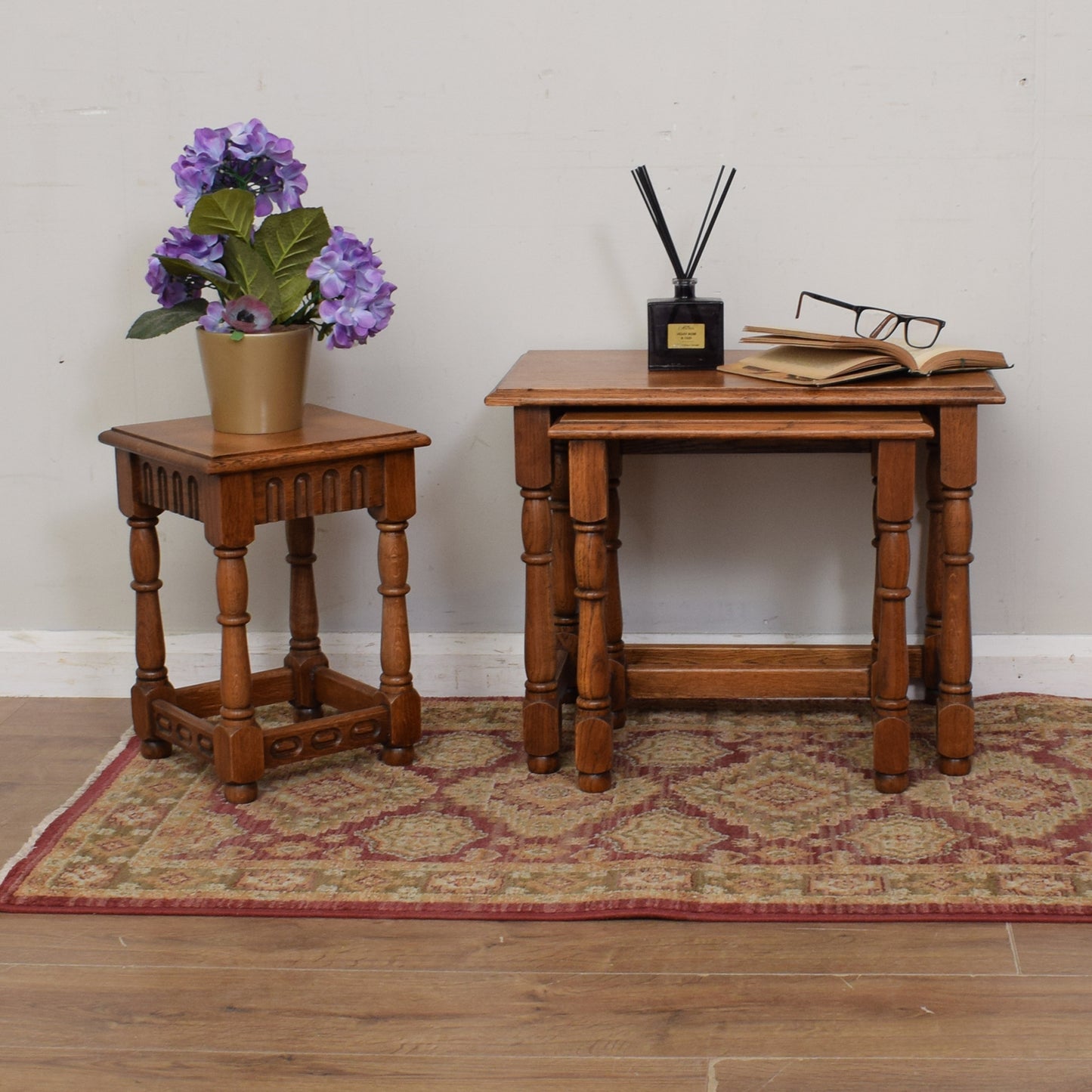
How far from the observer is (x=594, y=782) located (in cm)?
245

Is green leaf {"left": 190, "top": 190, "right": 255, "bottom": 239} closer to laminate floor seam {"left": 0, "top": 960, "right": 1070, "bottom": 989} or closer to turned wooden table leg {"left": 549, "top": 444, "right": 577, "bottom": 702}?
turned wooden table leg {"left": 549, "top": 444, "right": 577, "bottom": 702}

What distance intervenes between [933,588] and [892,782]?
49 centimetres

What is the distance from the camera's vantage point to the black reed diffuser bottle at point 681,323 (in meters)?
2.51

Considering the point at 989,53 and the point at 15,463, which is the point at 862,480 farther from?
the point at 15,463

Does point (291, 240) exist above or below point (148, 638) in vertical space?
above

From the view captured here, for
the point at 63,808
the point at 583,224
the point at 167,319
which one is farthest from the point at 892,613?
the point at 63,808

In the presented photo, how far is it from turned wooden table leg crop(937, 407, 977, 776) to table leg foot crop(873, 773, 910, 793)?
0.38 ft

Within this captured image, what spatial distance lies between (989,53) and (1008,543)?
0.95 metres

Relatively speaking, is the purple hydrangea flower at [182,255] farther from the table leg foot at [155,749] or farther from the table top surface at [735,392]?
the table leg foot at [155,749]

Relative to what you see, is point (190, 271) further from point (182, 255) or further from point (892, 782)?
point (892, 782)

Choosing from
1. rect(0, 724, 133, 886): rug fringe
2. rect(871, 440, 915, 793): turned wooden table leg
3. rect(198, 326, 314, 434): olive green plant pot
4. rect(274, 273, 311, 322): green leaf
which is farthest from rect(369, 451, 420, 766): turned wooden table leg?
rect(871, 440, 915, 793): turned wooden table leg

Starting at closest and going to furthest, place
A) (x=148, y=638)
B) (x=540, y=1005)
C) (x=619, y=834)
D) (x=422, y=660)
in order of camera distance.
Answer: (x=540, y=1005) → (x=619, y=834) → (x=148, y=638) → (x=422, y=660)

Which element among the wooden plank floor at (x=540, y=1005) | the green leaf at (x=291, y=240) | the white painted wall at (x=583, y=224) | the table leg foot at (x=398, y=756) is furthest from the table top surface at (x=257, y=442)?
the wooden plank floor at (x=540, y=1005)

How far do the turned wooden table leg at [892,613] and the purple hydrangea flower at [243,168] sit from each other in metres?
1.11
